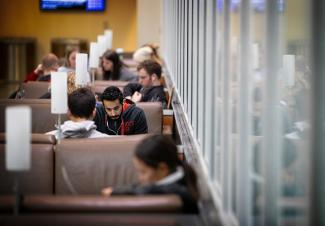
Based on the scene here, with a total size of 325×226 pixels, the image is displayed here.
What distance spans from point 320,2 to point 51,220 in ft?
3.82

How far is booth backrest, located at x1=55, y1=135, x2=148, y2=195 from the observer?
142 inches

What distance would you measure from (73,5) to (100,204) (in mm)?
16064

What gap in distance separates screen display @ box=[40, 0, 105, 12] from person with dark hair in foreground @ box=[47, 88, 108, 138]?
13.8 meters

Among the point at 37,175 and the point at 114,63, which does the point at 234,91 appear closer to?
the point at 37,175

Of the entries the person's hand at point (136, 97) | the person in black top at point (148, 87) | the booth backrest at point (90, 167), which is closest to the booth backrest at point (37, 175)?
the booth backrest at point (90, 167)

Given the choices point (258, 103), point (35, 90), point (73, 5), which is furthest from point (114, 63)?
point (73, 5)

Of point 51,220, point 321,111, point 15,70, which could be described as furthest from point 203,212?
point 15,70

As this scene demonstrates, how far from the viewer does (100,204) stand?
7.93 ft

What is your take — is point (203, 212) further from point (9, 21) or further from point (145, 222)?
point (9, 21)

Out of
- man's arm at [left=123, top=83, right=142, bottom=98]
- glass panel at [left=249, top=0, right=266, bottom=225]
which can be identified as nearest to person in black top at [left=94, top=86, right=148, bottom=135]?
man's arm at [left=123, top=83, right=142, bottom=98]

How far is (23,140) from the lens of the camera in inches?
95.7

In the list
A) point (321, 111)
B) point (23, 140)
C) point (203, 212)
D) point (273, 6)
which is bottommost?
point (203, 212)

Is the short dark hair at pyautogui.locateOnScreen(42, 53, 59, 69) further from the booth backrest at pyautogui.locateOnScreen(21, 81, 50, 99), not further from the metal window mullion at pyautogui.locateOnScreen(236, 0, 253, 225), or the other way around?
the metal window mullion at pyautogui.locateOnScreen(236, 0, 253, 225)

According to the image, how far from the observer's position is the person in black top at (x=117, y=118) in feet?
16.7
